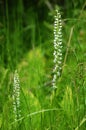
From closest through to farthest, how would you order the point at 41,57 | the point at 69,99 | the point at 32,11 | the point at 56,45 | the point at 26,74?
the point at 56,45, the point at 69,99, the point at 26,74, the point at 41,57, the point at 32,11

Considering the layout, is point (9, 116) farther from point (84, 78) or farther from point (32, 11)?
point (32, 11)

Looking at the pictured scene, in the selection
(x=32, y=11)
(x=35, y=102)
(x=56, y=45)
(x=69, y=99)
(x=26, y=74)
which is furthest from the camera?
(x=32, y=11)

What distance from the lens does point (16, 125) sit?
6.93ft

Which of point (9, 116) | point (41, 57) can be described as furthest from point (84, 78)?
point (41, 57)

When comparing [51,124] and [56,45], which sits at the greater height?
[56,45]

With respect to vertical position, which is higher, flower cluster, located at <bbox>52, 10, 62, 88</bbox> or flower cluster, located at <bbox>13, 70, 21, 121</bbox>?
flower cluster, located at <bbox>52, 10, 62, 88</bbox>

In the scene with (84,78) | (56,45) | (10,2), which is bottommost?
(84,78)

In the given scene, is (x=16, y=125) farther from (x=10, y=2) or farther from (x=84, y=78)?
(x=10, y=2)

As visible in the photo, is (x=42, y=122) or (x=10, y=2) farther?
(x=10, y=2)

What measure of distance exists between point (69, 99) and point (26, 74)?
3.44 feet

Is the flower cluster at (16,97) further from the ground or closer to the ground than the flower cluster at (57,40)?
closer to the ground

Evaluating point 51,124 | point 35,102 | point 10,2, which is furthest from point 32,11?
point 51,124

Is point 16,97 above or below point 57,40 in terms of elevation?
below

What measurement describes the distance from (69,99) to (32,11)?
305 centimetres
